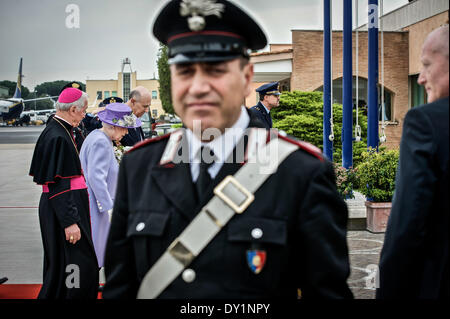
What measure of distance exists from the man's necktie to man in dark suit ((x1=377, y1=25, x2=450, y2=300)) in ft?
2.98

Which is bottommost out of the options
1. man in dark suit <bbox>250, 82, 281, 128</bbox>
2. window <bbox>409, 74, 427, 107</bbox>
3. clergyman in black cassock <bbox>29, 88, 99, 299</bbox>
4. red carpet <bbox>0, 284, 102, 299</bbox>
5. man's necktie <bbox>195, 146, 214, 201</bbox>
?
red carpet <bbox>0, 284, 102, 299</bbox>

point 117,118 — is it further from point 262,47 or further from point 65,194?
point 262,47

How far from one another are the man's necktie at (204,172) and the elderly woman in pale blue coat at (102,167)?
319 centimetres

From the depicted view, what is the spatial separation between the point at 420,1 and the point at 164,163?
19.9 m

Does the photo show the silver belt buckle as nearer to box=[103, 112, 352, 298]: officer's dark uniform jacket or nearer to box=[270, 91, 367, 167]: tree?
box=[103, 112, 352, 298]: officer's dark uniform jacket

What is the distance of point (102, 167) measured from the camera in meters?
4.95

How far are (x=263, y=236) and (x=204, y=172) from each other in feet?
1.06

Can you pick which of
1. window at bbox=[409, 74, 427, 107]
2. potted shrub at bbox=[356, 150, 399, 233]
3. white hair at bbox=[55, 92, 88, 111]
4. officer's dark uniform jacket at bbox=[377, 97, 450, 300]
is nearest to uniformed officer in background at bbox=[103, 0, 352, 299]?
officer's dark uniform jacket at bbox=[377, 97, 450, 300]

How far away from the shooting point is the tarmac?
5465mm

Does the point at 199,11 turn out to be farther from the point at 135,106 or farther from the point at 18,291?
the point at 135,106

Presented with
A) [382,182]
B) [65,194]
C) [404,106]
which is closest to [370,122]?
[382,182]

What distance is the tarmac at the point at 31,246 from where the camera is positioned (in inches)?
215

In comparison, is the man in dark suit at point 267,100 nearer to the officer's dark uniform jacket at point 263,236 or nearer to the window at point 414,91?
the officer's dark uniform jacket at point 263,236
